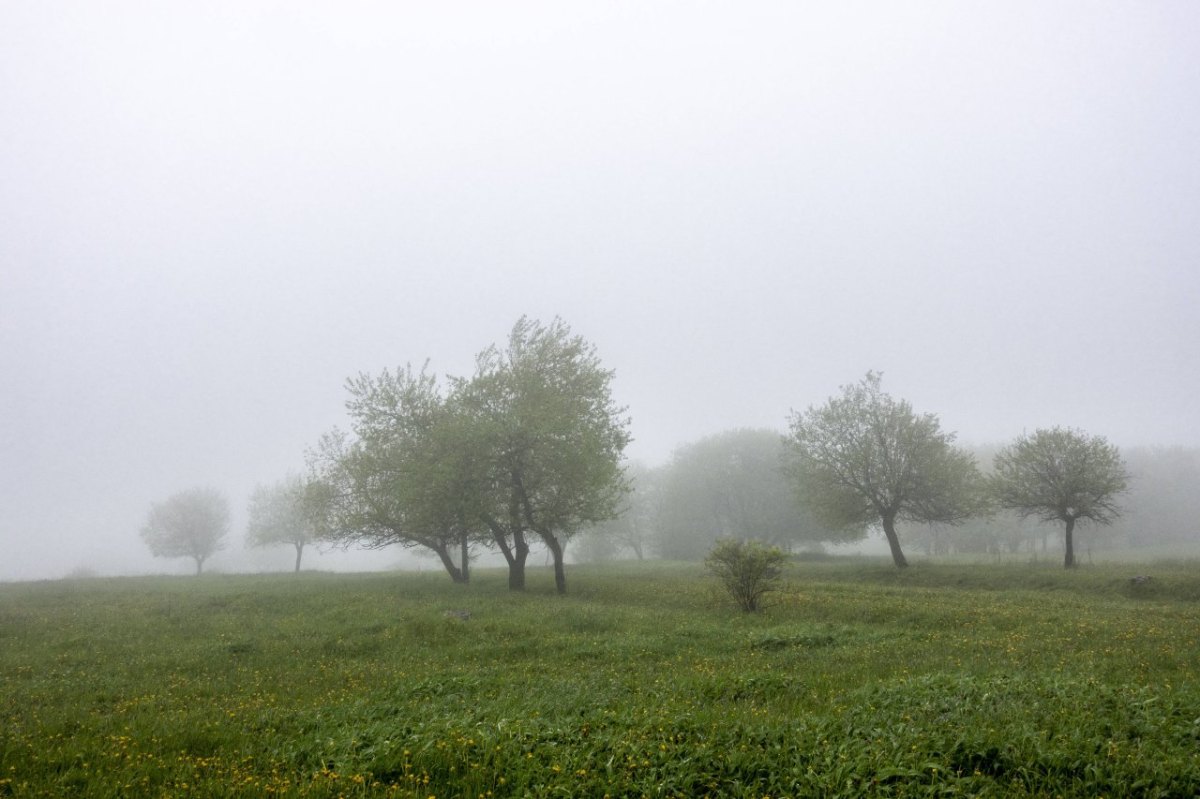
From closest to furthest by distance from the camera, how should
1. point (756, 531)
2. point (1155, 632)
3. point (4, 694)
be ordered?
1. point (4, 694)
2. point (1155, 632)
3. point (756, 531)

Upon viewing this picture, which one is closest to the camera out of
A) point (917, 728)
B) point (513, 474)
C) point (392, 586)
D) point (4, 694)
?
point (917, 728)

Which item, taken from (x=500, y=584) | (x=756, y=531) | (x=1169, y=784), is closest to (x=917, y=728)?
(x=1169, y=784)

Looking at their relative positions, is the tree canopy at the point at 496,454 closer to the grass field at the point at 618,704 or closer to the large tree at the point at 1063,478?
the grass field at the point at 618,704

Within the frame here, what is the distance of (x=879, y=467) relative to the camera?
4219 centimetres

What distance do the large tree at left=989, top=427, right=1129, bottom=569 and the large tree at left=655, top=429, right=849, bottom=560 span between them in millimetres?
25323

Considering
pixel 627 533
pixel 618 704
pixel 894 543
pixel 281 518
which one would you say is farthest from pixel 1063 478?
pixel 281 518

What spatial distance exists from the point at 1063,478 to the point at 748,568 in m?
26.7

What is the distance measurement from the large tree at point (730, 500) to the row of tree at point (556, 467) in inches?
636

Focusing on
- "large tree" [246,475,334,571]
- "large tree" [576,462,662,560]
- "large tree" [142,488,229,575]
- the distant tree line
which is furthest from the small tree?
"large tree" [142,488,229,575]

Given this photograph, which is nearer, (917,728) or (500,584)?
(917,728)

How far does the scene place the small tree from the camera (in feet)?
72.8

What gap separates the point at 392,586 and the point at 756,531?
45.9 m

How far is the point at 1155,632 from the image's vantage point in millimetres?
15211

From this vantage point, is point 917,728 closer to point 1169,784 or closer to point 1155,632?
point 1169,784
